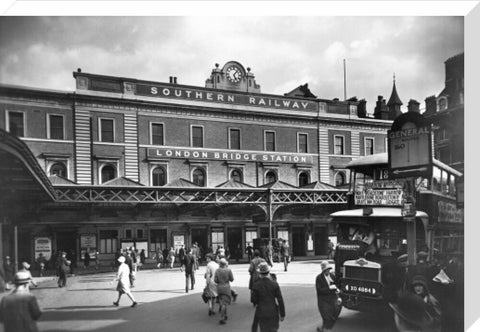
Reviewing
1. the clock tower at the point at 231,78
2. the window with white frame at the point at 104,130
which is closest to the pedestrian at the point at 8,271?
the window with white frame at the point at 104,130

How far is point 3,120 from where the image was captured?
20.3ft

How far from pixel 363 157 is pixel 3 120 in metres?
6.36

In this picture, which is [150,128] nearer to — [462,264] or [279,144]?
[279,144]

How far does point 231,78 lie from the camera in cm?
752

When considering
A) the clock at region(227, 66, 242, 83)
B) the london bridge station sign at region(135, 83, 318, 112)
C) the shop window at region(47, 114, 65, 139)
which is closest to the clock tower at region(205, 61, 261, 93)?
the clock at region(227, 66, 242, 83)

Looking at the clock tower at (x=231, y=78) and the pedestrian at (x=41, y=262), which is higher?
the clock tower at (x=231, y=78)

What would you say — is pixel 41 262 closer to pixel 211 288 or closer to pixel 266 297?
pixel 211 288

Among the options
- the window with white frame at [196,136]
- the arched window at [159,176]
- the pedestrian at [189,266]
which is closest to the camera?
the arched window at [159,176]

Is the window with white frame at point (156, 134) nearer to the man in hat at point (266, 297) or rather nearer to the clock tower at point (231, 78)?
the clock tower at point (231, 78)

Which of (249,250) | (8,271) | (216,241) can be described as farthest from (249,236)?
(8,271)

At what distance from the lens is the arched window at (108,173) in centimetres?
730

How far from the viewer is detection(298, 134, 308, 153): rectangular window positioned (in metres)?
8.26

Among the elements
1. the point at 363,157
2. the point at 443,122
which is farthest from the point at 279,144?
the point at 443,122

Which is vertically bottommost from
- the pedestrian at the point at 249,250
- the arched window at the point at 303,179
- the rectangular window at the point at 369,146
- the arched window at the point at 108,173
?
the pedestrian at the point at 249,250
